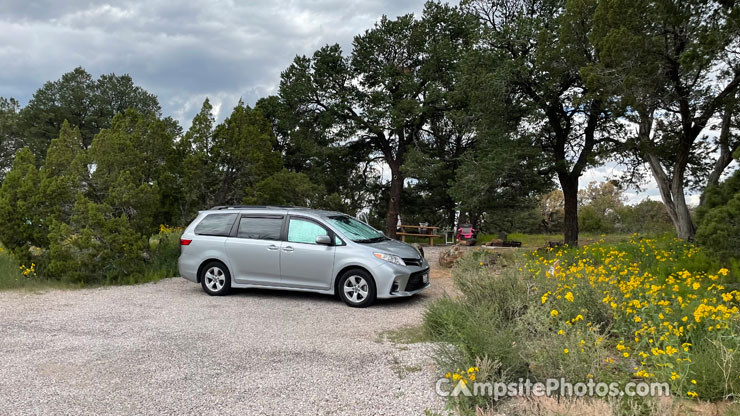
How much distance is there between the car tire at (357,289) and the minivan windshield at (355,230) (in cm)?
59

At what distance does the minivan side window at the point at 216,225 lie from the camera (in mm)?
8695

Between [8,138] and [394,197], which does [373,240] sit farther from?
[8,138]

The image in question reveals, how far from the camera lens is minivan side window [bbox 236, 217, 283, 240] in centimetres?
839

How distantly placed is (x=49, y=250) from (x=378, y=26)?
1819cm

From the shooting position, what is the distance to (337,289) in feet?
25.9

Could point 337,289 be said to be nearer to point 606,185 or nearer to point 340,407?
point 340,407

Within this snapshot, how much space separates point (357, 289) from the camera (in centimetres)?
770

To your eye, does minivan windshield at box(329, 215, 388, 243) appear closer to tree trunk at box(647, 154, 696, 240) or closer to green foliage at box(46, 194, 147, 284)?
green foliage at box(46, 194, 147, 284)

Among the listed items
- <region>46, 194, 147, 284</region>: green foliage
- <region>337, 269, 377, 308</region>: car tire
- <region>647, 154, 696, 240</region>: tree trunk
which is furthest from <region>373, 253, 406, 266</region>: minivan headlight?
<region>647, 154, 696, 240</region>: tree trunk

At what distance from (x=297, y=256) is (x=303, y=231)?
0.48 meters

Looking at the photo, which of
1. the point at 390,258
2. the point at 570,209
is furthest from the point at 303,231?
the point at 570,209

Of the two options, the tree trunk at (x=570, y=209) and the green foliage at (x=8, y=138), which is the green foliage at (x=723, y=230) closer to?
the tree trunk at (x=570, y=209)

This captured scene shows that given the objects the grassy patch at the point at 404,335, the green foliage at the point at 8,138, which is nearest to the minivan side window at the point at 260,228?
the grassy patch at the point at 404,335

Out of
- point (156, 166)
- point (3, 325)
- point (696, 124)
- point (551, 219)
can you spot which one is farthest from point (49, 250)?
point (551, 219)
